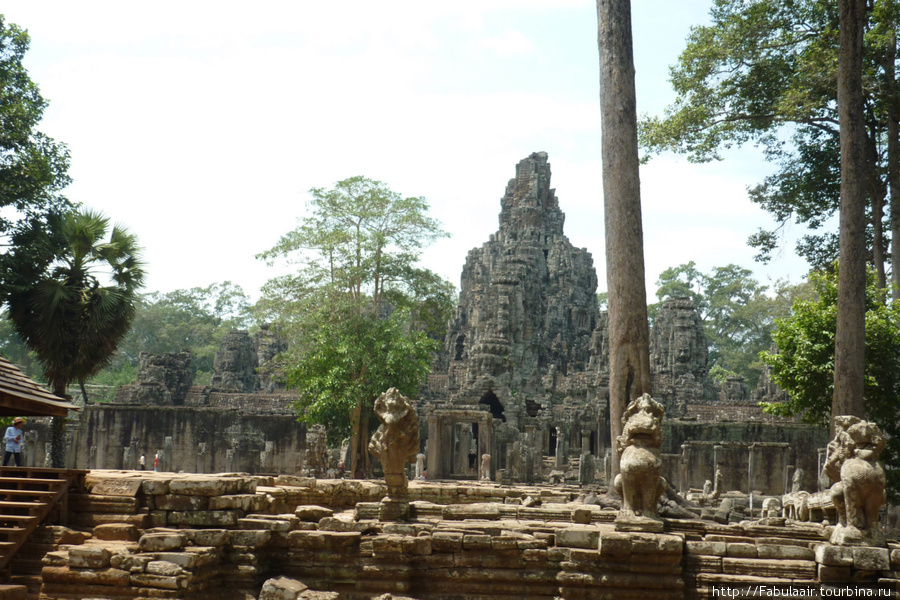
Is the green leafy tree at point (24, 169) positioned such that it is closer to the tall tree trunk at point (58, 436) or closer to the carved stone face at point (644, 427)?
the tall tree trunk at point (58, 436)

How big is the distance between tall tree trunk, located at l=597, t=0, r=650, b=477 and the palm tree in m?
10.2

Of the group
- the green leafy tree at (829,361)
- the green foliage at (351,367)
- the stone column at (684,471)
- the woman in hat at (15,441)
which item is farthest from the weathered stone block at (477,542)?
the green foliage at (351,367)

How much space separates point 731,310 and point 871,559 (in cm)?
5108

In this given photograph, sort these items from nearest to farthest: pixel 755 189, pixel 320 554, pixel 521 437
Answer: pixel 320 554 < pixel 755 189 < pixel 521 437

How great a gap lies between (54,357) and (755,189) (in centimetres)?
1597

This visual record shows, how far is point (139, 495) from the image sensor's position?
8047mm

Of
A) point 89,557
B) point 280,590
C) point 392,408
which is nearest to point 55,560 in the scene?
point 89,557

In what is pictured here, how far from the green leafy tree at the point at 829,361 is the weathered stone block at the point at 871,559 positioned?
738cm

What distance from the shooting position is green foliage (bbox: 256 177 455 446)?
22391mm

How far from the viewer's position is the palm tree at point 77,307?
15133 mm

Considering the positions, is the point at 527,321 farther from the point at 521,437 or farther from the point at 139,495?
the point at 139,495

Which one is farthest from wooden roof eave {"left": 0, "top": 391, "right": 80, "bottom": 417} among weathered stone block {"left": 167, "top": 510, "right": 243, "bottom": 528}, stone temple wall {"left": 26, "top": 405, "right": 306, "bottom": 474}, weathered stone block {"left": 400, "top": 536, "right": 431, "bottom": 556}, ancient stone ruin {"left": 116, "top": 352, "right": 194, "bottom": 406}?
ancient stone ruin {"left": 116, "top": 352, "right": 194, "bottom": 406}

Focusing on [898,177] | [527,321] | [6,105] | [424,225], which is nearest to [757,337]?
[527,321]

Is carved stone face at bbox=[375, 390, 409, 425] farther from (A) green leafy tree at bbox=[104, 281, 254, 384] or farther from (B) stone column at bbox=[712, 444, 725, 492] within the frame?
(A) green leafy tree at bbox=[104, 281, 254, 384]
